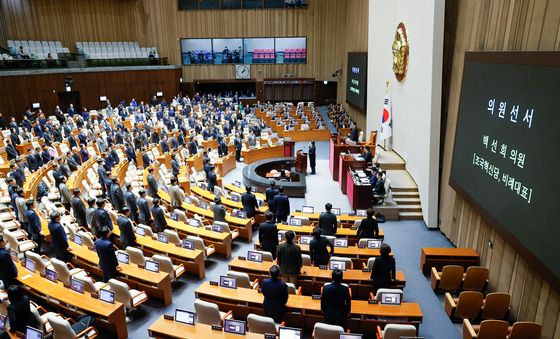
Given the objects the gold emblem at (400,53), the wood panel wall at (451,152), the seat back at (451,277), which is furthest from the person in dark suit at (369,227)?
the gold emblem at (400,53)

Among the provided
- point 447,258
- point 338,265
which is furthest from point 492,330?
point 447,258

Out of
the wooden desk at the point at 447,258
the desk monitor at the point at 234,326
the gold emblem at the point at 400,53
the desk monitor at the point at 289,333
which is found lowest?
the wooden desk at the point at 447,258

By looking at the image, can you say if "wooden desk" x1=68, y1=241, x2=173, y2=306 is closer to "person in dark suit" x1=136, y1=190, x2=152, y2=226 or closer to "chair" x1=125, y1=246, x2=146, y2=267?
"chair" x1=125, y1=246, x2=146, y2=267

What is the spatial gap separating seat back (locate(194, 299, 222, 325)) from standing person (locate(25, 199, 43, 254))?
15.8ft

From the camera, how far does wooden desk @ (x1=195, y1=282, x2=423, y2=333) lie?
20.1ft

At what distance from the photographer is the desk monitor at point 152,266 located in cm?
741

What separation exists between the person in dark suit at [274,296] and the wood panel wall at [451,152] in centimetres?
371

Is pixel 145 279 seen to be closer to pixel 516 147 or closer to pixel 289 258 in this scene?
pixel 289 258

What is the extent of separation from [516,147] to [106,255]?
7.14 metres

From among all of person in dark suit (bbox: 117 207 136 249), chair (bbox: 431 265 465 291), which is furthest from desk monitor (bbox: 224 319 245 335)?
chair (bbox: 431 265 465 291)

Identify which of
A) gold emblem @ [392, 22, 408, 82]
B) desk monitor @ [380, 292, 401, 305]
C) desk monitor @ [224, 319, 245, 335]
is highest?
gold emblem @ [392, 22, 408, 82]

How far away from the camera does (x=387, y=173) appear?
13672 mm

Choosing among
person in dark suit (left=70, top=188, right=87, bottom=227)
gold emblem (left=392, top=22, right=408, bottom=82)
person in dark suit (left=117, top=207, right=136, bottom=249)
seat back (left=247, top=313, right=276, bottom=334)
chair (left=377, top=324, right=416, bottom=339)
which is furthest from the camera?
gold emblem (left=392, top=22, right=408, bottom=82)

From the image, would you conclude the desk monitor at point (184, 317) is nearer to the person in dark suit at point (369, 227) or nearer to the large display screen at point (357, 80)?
the person in dark suit at point (369, 227)
